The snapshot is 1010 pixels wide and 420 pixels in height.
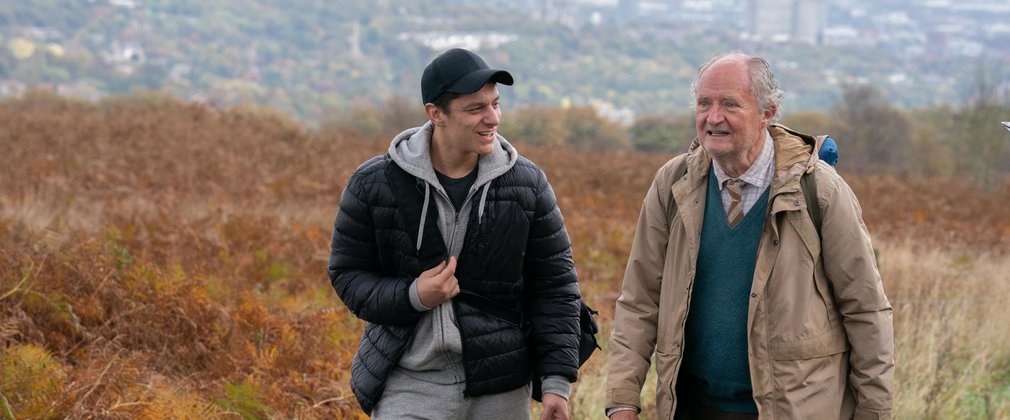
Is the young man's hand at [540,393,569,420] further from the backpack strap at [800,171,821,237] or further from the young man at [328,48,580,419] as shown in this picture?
the backpack strap at [800,171,821,237]

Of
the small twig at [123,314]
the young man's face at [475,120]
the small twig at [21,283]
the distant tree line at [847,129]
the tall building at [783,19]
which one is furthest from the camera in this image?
the tall building at [783,19]

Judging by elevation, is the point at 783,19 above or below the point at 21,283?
below

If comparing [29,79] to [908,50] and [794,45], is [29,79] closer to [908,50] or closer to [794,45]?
[794,45]

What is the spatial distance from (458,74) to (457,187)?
38 cm

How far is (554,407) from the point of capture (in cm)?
371

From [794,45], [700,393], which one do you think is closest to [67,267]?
[700,393]

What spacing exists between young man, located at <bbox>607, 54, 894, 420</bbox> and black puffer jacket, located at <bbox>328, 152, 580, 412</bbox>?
0.34m

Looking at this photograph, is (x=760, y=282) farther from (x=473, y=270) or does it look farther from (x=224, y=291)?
(x=224, y=291)

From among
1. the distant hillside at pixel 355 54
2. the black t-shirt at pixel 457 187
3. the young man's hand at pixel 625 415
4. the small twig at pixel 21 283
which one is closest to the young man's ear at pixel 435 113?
the black t-shirt at pixel 457 187

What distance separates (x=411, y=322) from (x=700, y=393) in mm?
982

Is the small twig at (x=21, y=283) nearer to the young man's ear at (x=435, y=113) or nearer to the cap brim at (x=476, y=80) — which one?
the young man's ear at (x=435, y=113)

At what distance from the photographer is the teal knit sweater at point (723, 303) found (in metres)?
3.49

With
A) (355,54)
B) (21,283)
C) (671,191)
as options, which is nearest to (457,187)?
(671,191)

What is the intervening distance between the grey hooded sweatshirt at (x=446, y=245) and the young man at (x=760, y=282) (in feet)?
1.70
